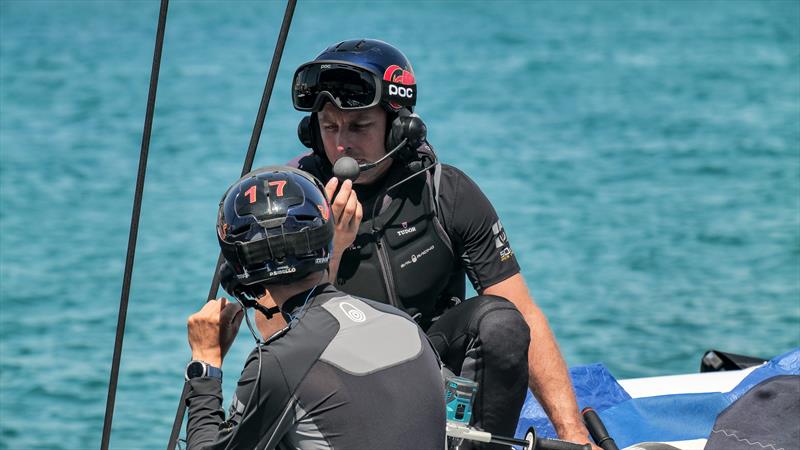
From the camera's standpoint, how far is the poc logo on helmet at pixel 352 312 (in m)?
2.66

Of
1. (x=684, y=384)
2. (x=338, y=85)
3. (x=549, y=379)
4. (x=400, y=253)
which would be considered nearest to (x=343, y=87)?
(x=338, y=85)

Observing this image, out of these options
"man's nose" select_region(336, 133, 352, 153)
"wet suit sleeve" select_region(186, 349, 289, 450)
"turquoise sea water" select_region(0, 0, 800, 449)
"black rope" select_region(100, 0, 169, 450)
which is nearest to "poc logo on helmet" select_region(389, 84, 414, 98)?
"man's nose" select_region(336, 133, 352, 153)

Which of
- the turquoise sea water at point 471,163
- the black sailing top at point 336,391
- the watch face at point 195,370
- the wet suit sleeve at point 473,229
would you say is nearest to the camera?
the black sailing top at point 336,391

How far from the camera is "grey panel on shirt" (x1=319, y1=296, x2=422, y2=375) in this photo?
2590mm

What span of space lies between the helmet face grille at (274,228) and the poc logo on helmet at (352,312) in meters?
0.11

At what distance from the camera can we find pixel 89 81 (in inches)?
960

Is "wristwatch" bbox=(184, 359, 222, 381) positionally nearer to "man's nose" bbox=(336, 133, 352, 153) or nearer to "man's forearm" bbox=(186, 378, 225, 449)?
"man's forearm" bbox=(186, 378, 225, 449)

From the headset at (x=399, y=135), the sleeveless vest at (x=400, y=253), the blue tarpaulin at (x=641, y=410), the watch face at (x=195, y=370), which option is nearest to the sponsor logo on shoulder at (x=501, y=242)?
the sleeveless vest at (x=400, y=253)

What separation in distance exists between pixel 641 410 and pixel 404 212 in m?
1.27

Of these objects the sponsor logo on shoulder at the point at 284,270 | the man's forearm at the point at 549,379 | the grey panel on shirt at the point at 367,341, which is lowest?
the man's forearm at the point at 549,379

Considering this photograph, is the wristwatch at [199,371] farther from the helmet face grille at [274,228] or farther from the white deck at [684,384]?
the white deck at [684,384]

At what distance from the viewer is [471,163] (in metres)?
17.5

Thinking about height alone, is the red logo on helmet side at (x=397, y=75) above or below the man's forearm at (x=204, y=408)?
above

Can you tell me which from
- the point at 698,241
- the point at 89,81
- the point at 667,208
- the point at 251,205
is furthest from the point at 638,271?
the point at 89,81
